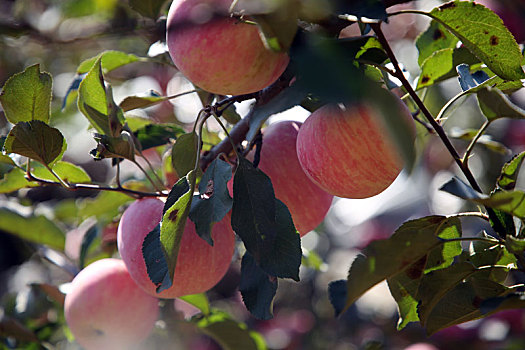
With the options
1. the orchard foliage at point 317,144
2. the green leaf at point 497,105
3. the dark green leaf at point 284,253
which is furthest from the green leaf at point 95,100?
the green leaf at point 497,105

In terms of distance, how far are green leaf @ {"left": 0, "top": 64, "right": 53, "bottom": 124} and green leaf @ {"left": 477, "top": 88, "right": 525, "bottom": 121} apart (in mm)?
591

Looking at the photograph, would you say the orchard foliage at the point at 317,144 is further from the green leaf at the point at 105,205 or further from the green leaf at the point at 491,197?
the green leaf at the point at 105,205

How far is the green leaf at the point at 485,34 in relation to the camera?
2.06ft

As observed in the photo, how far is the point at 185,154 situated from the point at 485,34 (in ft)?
1.48

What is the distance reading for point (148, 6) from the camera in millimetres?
958

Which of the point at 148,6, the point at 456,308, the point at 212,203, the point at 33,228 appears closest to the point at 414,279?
the point at 456,308

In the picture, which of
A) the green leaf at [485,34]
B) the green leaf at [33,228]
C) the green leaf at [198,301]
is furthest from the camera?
the green leaf at [33,228]

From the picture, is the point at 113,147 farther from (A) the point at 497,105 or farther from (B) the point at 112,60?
(A) the point at 497,105

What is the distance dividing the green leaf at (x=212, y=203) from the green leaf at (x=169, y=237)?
0.05ft

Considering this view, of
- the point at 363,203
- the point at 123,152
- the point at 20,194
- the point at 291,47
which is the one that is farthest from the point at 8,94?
the point at 363,203

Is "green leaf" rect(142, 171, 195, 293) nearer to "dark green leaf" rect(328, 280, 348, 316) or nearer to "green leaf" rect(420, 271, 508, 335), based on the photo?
"dark green leaf" rect(328, 280, 348, 316)

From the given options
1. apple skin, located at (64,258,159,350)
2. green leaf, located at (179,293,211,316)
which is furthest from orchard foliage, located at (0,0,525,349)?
green leaf, located at (179,293,211,316)

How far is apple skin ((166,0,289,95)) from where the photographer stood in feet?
2.13

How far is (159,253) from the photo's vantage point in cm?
70
